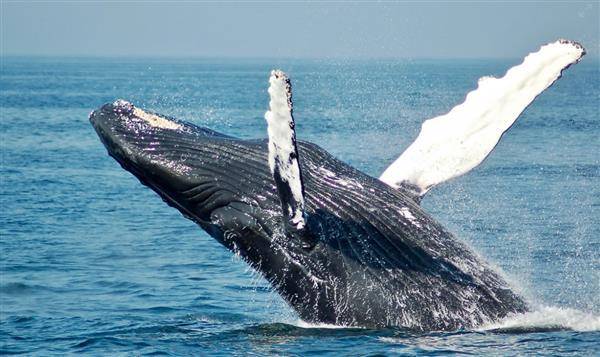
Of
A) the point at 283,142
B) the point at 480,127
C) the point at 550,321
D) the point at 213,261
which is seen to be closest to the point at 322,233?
the point at 283,142

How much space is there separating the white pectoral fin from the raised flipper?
1.62 metres

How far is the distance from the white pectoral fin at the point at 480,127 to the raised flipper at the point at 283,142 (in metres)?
1.62

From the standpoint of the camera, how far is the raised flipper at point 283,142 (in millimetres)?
7715

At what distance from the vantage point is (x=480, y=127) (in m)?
Result: 9.38

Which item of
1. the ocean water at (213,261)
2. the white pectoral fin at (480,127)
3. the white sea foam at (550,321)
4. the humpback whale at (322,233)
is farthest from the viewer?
the white pectoral fin at (480,127)

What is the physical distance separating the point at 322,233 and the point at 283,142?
3.08 feet

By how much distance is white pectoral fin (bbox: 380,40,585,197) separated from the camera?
918cm

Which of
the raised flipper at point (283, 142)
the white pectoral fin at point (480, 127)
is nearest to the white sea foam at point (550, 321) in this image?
the white pectoral fin at point (480, 127)

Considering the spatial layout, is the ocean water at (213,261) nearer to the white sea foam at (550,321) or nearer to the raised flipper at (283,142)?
the white sea foam at (550,321)

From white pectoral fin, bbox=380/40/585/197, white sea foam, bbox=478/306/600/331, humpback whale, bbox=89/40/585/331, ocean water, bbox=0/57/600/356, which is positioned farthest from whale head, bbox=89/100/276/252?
white sea foam, bbox=478/306/600/331

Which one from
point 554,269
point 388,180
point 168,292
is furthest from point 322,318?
point 554,269

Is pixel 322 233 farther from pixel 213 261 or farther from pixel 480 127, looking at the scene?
pixel 213 261

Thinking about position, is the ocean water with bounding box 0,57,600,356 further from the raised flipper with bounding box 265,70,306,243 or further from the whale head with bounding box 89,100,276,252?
the raised flipper with bounding box 265,70,306,243

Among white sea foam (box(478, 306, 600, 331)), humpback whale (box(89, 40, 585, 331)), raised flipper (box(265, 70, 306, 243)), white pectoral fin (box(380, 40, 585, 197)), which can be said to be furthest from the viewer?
white pectoral fin (box(380, 40, 585, 197))
